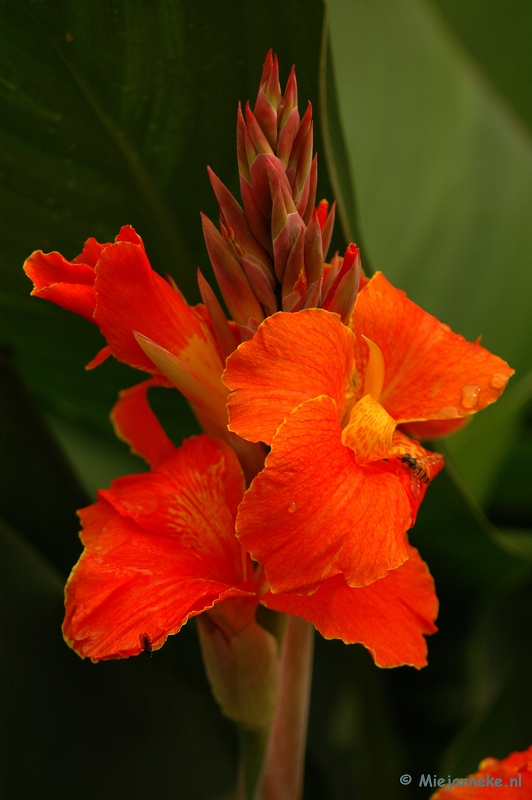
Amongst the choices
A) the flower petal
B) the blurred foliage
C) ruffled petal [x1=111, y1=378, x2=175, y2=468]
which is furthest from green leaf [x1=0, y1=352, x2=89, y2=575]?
the flower petal

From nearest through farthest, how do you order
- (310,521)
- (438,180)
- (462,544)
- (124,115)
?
(310,521)
(124,115)
(462,544)
(438,180)

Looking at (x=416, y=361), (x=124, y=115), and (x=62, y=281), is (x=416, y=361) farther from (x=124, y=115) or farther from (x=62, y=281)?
(x=124, y=115)

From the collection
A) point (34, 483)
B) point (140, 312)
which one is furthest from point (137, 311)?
point (34, 483)

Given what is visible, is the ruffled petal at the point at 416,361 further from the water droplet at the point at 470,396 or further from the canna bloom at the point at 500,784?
the canna bloom at the point at 500,784

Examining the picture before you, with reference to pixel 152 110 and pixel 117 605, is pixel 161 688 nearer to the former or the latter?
pixel 117 605

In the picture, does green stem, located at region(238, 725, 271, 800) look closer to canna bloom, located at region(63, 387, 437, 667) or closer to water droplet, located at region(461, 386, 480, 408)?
canna bloom, located at region(63, 387, 437, 667)

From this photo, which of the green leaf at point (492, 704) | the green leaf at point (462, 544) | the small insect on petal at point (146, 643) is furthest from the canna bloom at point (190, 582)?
the green leaf at point (492, 704)
